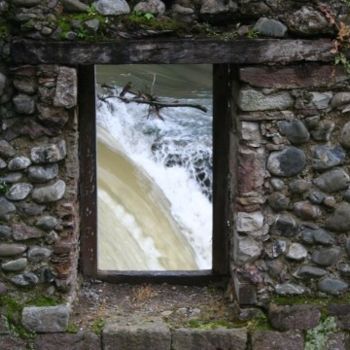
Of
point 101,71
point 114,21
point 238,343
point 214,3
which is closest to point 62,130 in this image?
point 114,21

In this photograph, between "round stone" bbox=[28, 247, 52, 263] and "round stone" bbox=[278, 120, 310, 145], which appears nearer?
"round stone" bbox=[278, 120, 310, 145]

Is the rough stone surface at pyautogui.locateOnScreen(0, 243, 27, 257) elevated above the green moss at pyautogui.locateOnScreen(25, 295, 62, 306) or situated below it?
above

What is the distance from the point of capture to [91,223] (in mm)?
4773

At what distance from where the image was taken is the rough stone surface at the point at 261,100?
4.13 m

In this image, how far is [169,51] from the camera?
4035 millimetres

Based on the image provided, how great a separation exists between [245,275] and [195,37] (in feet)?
4.27

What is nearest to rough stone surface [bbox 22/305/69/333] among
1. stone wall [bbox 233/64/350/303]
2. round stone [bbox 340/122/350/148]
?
stone wall [bbox 233/64/350/303]

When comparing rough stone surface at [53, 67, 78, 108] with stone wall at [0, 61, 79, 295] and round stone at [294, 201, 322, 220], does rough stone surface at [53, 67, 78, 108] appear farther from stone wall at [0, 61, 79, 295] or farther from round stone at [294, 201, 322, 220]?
round stone at [294, 201, 322, 220]

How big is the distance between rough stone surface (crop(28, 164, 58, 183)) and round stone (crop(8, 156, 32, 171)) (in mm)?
38

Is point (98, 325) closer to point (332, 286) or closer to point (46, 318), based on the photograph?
point (46, 318)

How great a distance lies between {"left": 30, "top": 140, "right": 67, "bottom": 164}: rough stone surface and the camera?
4191mm

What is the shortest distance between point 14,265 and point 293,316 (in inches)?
60.2

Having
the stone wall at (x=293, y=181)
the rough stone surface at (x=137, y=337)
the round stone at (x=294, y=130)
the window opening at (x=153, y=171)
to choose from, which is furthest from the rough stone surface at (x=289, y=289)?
the window opening at (x=153, y=171)

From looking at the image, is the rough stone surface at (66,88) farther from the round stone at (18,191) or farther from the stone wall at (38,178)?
the round stone at (18,191)
